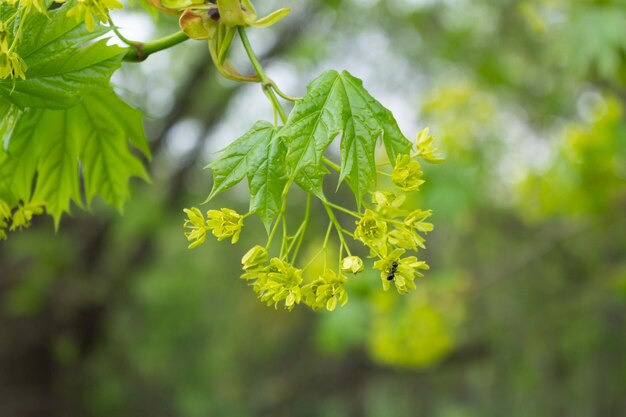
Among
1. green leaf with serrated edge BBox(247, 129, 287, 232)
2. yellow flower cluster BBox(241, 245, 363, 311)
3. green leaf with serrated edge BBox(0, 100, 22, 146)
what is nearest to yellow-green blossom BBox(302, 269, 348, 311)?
yellow flower cluster BBox(241, 245, 363, 311)

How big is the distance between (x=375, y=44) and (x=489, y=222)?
2.31m

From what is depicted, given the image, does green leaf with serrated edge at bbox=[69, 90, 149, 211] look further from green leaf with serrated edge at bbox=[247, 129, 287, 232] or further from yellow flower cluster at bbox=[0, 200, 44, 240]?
green leaf with serrated edge at bbox=[247, 129, 287, 232]

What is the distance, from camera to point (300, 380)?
37.3ft

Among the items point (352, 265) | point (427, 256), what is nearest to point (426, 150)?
point (352, 265)

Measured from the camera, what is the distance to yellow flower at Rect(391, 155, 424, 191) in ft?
3.20

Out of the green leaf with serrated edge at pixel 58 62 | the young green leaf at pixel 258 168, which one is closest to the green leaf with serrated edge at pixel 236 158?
the young green leaf at pixel 258 168

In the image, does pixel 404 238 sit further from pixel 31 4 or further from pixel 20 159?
pixel 20 159

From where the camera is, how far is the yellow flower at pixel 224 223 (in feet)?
3.29

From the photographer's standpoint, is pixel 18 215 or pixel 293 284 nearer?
pixel 293 284

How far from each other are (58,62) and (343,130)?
1.40 ft

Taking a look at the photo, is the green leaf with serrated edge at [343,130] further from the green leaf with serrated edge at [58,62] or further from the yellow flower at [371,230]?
the green leaf with serrated edge at [58,62]

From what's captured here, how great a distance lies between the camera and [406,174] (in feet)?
3.21

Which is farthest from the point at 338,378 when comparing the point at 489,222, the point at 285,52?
the point at 285,52

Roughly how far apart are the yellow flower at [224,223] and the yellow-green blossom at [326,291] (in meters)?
0.13
